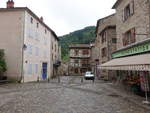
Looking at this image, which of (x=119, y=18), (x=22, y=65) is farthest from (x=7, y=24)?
(x=119, y=18)

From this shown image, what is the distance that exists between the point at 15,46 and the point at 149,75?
16.4 m

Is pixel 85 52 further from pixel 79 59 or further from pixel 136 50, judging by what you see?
pixel 136 50

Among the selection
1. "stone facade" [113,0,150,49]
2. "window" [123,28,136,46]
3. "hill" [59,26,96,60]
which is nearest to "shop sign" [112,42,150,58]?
"stone facade" [113,0,150,49]

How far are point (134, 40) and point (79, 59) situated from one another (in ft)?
119

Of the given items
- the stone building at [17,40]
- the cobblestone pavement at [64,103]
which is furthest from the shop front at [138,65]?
the stone building at [17,40]

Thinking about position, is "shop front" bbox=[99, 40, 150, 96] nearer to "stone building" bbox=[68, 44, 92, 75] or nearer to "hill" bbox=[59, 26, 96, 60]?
"stone building" bbox=[68, 44, 92, 75]

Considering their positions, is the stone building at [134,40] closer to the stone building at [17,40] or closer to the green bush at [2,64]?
the stone building at [17,40]

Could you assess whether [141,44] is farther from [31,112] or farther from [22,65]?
[22,65]

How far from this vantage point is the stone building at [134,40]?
355 inches

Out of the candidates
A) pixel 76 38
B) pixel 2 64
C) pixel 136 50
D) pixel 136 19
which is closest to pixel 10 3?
pixel 2 64

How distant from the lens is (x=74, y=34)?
68.4 m

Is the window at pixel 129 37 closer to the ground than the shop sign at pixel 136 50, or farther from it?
farther from it

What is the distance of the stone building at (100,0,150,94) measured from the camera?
901 cm

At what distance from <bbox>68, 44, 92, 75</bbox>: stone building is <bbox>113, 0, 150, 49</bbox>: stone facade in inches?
1267
